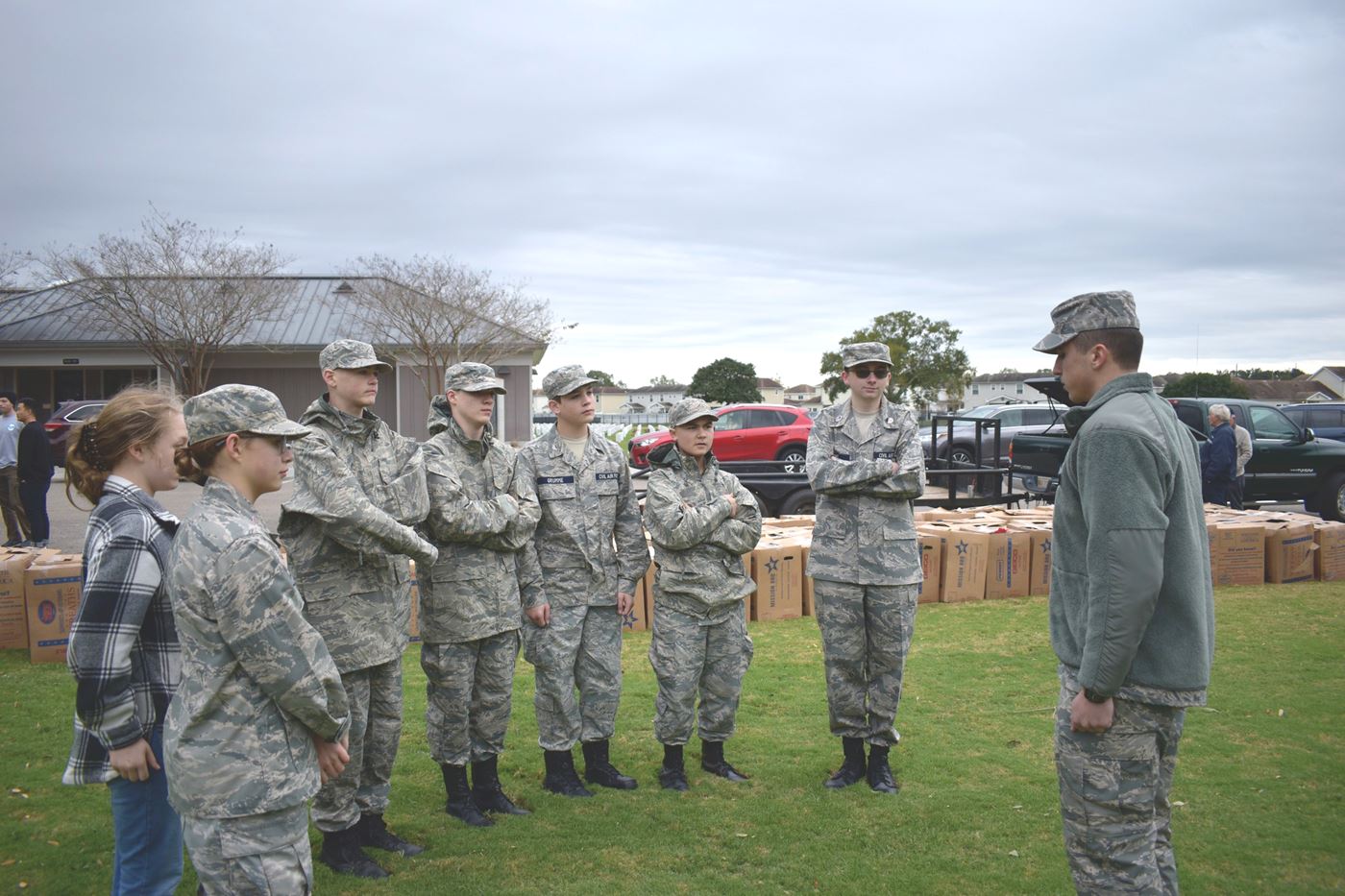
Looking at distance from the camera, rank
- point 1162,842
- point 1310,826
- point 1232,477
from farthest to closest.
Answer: point 1232,477 < point 1310,826 < point 1162,842

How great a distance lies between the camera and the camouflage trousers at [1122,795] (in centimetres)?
246

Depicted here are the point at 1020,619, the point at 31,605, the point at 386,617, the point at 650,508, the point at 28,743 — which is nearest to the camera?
the point at 386,617

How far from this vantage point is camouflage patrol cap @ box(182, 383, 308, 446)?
2248 mm

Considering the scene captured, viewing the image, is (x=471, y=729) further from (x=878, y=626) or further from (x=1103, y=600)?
(x=1103, y=600)

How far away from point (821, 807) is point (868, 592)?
1054 mm

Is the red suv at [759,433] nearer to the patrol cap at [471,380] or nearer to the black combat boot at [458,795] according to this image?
the patrol cap at [471,380]

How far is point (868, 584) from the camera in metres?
4.38

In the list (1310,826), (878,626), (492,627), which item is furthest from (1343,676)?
(492,627)

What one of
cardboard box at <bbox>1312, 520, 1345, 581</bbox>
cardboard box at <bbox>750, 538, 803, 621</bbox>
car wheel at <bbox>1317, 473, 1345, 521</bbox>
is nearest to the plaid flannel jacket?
cardboard box at <bbox>750, 538, 803, 621</bbox>

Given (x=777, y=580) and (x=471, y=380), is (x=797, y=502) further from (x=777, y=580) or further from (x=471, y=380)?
(x=471, y=380)

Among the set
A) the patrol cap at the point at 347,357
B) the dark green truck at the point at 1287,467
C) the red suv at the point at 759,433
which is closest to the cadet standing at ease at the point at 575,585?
the patrol cap at the point at 347,357

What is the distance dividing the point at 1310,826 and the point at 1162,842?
1.74 m

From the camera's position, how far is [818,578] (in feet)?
14.8

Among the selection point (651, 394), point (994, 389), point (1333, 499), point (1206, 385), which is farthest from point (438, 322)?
point (651, 394)
